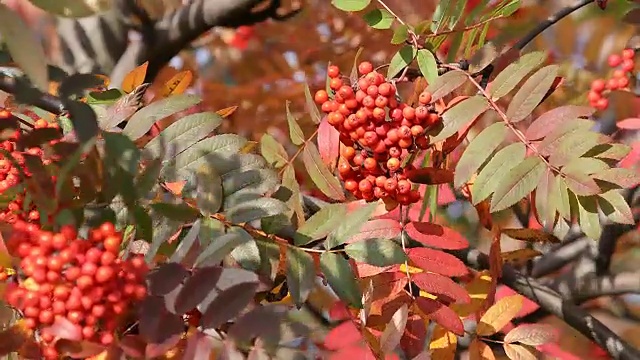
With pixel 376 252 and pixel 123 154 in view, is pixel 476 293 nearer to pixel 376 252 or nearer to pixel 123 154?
pixel 376 252

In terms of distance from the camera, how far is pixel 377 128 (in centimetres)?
100

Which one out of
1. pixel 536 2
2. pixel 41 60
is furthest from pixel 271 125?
pixel 41 60

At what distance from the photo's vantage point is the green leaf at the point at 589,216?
1.02 metres

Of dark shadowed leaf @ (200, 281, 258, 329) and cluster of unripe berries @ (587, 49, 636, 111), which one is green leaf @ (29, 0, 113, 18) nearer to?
dark shadowed leaf @ (200, 281, 258, 329)

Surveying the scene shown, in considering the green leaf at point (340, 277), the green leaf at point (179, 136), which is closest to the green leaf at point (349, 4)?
the green leaf at point (179, 136)

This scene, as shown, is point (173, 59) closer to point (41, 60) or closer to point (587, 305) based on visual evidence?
point (587, 305)

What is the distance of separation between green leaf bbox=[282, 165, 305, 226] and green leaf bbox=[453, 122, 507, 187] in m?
0.21

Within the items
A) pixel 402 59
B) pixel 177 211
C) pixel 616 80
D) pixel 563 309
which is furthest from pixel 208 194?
pixel 616 80

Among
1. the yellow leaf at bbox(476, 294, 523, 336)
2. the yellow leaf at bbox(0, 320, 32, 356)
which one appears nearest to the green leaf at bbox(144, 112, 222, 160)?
the yellow leaf at bbox(0, 320, 32, 356)

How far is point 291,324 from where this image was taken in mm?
774

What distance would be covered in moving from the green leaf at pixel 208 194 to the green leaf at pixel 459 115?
30 centimetres

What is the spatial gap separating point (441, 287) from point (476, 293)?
33 cm

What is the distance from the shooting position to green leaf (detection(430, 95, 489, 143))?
988mm

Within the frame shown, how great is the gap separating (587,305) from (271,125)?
3.47ft
